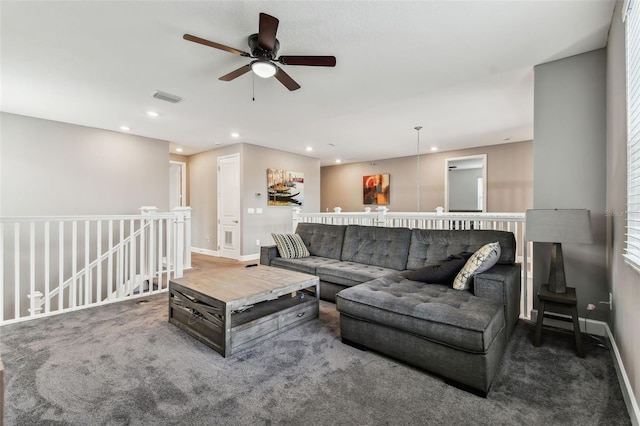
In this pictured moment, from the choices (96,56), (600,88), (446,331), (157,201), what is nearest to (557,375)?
(446,331)

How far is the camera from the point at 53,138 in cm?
494

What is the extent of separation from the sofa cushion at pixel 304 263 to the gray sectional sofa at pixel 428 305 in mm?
18

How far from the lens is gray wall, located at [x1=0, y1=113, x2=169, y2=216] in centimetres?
461

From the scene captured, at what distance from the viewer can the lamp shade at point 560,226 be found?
221 centimetres

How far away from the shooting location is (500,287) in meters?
2.24

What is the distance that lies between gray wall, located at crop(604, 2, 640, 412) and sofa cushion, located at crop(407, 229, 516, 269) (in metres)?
0.71

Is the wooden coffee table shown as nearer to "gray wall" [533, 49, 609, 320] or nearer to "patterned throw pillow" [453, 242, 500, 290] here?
"patterned throw pillow" [453, 242, 500, 290]

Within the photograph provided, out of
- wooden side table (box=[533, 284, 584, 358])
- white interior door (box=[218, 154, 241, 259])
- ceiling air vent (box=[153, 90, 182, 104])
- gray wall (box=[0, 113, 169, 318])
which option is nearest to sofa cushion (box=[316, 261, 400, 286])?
wooden side table (box=[533, 284, 584, 358])

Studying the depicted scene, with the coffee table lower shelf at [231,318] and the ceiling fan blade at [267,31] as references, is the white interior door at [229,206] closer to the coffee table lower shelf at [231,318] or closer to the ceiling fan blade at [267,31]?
the coffee table lower shelf at [231,318]

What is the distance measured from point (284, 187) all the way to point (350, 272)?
4.47 metres

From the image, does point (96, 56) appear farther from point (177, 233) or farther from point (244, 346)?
point (244, 346)

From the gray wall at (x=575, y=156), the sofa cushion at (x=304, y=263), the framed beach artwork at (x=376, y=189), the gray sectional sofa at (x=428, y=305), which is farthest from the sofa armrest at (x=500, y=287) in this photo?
the framed beach artwork at (x=376, y=189)

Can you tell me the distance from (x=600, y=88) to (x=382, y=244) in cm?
249

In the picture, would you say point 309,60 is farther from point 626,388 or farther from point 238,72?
point 626,388
